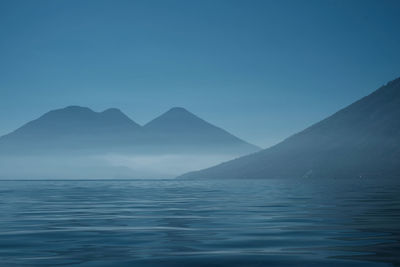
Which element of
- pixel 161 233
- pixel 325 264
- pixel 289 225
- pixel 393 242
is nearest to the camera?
pixel 325 264

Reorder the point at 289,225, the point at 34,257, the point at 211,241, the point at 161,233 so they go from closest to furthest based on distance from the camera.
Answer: the point at 34,257
the point at 211,241
the point at 161,233
the point at 289,225

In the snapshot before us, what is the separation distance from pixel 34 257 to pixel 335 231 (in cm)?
1026

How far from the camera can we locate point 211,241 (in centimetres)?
1425

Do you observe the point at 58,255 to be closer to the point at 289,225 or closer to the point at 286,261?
the point at 286,261

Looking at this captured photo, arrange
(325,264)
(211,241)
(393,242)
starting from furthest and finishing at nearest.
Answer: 1. (211,241)
2. (393,242)
3. (325,264)

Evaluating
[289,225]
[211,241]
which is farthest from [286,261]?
[289,225]

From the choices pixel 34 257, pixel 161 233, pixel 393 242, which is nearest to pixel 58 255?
pixel 34 257

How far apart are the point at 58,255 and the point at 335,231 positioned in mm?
9665

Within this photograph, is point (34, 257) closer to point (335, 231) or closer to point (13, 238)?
point (13, 238)

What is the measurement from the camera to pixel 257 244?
13617 mm

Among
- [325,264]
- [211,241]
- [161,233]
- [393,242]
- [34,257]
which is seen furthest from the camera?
[161,233]

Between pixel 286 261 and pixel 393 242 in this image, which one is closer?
pixel 286 261

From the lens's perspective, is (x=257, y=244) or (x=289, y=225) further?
(x=289, y=225)

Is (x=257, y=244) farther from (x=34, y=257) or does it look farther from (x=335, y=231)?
(x=34, y=257)
